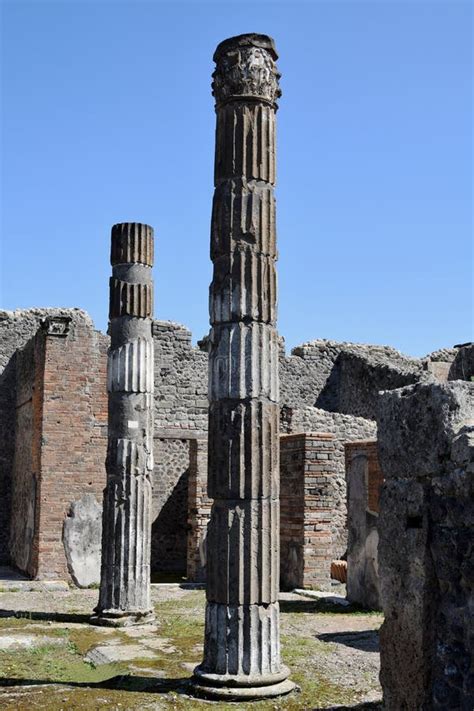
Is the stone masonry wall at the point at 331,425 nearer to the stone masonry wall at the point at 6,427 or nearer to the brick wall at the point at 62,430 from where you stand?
the brick wall at the point at 62,430

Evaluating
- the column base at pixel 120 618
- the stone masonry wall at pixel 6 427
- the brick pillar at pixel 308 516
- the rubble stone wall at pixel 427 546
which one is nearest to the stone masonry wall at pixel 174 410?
the stone masonry wall at pixel 6 427

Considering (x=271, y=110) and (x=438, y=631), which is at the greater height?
(x=271, y=110)

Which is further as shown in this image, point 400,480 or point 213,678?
point 213,678

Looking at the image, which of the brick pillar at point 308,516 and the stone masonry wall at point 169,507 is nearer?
the brick pillar at point 308,516

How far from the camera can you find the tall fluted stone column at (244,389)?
20.1ft

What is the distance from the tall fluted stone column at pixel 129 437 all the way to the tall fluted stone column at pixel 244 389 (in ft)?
10.3

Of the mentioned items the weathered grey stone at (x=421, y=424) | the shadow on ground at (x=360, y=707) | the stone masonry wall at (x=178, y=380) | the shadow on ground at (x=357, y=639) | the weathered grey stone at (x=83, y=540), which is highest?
the stone masonry wall at (x=178, y=380)

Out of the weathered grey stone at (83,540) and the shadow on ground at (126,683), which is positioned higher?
the weathered grey stone at (83,540)

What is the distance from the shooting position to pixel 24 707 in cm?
562

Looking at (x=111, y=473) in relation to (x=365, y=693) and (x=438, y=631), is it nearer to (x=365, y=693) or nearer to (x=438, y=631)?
(x=365, y=693)

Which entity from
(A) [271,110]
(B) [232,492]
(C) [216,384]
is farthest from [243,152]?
(B) [232,492]

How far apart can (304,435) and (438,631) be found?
9.26 metres

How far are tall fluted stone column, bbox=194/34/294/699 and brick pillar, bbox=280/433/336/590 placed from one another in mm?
6193

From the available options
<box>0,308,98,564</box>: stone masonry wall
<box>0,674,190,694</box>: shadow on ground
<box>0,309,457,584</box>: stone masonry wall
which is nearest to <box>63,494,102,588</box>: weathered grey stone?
<box>0,309,457,584</box>: stone masonry wall
